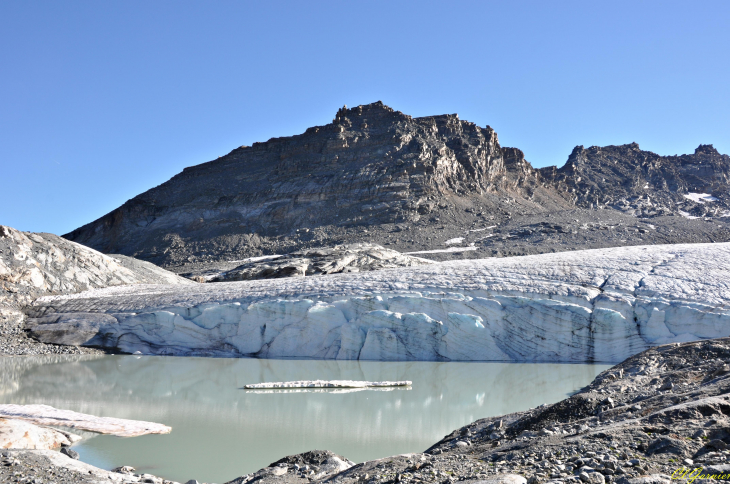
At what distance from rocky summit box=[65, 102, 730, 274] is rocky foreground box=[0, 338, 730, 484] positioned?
157 ft

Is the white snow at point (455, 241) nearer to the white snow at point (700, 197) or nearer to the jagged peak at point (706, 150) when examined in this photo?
the white snow at point (700, 197)

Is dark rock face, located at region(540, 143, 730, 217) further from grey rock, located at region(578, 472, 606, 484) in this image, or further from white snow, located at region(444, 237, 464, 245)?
grey rock, located at region(578, 472, 606, 484)

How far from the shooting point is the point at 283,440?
725cm

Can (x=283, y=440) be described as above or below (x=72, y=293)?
below

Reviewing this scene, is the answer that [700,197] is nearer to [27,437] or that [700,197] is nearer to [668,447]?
[668,447]

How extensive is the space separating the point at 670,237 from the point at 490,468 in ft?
216

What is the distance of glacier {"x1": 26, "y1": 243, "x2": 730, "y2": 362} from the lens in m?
14.3

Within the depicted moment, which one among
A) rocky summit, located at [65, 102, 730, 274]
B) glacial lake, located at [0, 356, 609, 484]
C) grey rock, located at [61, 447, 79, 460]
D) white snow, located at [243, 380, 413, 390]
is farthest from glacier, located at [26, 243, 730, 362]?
rocky summit, located at [65, 102, 730, 274]

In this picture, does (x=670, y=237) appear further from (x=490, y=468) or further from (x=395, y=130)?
(x=490, y=468)

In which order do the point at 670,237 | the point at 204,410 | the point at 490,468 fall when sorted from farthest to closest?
the point at 670,237 < the point at 204,410 < the point at 490,468

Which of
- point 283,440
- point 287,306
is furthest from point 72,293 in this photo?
point 283,440

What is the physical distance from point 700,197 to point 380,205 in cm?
6528

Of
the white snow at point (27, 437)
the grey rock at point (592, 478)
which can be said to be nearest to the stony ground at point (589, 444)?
the grey rock at point (592, 478)

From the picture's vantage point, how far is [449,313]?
1505 centimetres
